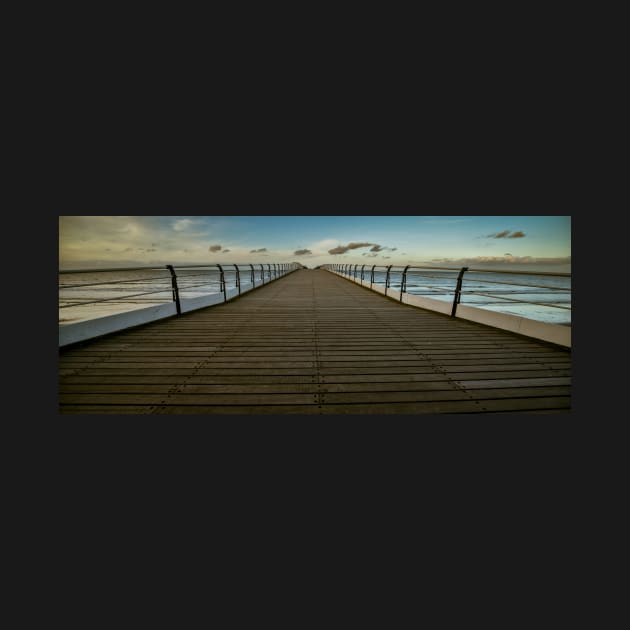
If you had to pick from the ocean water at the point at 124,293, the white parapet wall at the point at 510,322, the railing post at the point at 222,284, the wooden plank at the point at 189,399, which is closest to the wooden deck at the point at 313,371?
the wooden plank at the point at 189,399

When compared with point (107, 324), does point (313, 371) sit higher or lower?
lower

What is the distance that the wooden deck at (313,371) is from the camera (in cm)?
220

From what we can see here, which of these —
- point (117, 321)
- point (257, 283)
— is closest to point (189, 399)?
point (117, 321)

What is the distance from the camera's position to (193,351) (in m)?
3.32

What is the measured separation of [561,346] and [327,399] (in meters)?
2.75

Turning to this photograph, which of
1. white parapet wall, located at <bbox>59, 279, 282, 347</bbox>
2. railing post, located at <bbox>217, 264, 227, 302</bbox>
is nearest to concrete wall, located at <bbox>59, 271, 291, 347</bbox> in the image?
white parapet wall, located at <bbox>59, 279, 282, 347</bbox>

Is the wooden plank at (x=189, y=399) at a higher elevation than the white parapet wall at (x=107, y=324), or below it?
below

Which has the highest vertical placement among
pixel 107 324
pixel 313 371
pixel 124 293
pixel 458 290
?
pixel 124 293

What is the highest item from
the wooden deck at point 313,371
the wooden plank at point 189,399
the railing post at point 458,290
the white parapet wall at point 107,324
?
the railing post at point 458,290

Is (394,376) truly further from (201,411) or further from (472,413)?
(201,411)

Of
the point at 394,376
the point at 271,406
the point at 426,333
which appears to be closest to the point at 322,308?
the point at 426,333

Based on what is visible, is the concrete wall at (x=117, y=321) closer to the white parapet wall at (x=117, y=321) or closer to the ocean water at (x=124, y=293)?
the white parapet wall at (x=117, y=321)

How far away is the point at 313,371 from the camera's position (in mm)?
2773

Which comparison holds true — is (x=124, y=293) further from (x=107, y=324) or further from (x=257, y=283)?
(x=107, y=324)
